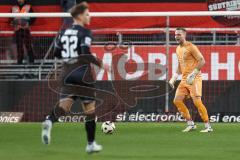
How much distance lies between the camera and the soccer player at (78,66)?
43.6 ft

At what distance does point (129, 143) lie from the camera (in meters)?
15.8

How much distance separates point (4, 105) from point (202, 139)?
6.90m

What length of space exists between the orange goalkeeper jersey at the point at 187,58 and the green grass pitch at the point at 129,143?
4.42ft

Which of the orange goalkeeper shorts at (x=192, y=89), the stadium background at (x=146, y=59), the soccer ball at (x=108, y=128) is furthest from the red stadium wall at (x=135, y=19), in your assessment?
the soccer ball at (x=108, y=128)

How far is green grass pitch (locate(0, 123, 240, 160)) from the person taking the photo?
13.6 m

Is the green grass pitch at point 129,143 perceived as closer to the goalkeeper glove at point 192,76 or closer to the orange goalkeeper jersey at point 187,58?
the goalkeeper glove at point 192,76

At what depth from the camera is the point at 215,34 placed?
21.7 m

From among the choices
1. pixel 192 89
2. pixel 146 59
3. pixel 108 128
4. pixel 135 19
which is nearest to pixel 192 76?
pixel 192 89

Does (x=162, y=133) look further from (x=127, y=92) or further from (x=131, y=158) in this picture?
(x=131, y=158)

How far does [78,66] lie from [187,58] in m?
5.89

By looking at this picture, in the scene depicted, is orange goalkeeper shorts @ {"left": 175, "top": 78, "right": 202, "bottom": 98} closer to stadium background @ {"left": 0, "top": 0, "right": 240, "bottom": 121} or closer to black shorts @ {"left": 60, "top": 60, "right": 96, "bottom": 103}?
stadium background @ {"left": 0, "top": 0, "right": 240, "bottom": 121}

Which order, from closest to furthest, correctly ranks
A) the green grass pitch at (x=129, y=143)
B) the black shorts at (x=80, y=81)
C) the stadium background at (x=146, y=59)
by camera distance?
1. the black shorts at (x=80, y=81)
2. the green grass pitch at (x=129, y=143)
3. the stadium background at (x=146, y=59)

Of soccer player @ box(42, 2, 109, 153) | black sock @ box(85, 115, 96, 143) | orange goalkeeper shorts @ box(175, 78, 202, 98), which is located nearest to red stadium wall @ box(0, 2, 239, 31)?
orange goalkeeper shorts @ box(175, 78, 202, 98)

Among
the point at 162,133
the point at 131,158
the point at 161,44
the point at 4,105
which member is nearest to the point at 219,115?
the point at 161,44
